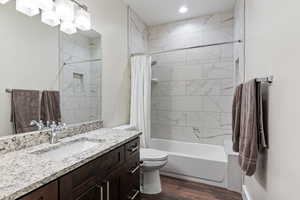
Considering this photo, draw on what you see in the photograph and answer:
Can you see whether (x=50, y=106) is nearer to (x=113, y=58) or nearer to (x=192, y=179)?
(x=113, y=58)

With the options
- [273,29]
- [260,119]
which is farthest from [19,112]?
[273,29]

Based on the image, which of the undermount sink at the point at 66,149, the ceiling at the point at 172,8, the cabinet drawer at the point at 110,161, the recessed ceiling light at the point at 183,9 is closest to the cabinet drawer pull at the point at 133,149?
the cabinet drawer at the point at 110,161

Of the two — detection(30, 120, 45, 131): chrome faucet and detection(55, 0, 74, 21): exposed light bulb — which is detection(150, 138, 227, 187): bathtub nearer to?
detection(30, 120, 45, 131): chrome faucet

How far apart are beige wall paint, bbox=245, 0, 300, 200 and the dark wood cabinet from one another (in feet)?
3.69

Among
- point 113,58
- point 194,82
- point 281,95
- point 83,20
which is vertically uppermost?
point 83,20

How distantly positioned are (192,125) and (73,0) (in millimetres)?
2686

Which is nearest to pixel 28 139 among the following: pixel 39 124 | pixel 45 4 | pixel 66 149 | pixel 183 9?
pixel 39 124

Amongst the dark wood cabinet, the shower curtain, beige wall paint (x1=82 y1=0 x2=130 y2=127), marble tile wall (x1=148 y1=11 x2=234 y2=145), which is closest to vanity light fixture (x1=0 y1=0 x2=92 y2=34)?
beige wall paint (x1=82 y1=0 x2=130 y2=127)

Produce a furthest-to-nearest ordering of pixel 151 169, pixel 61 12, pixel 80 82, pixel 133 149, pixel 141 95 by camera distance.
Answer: pixel 141 95, pixel 151 169, pixel 80 82, pixel 133 149, pixel 61 12

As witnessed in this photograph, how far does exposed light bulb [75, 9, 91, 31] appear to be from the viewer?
5.71ft

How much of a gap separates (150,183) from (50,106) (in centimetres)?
156

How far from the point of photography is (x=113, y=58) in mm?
2469

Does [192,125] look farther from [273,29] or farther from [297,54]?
[297,54]

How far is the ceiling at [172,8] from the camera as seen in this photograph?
2652mm
